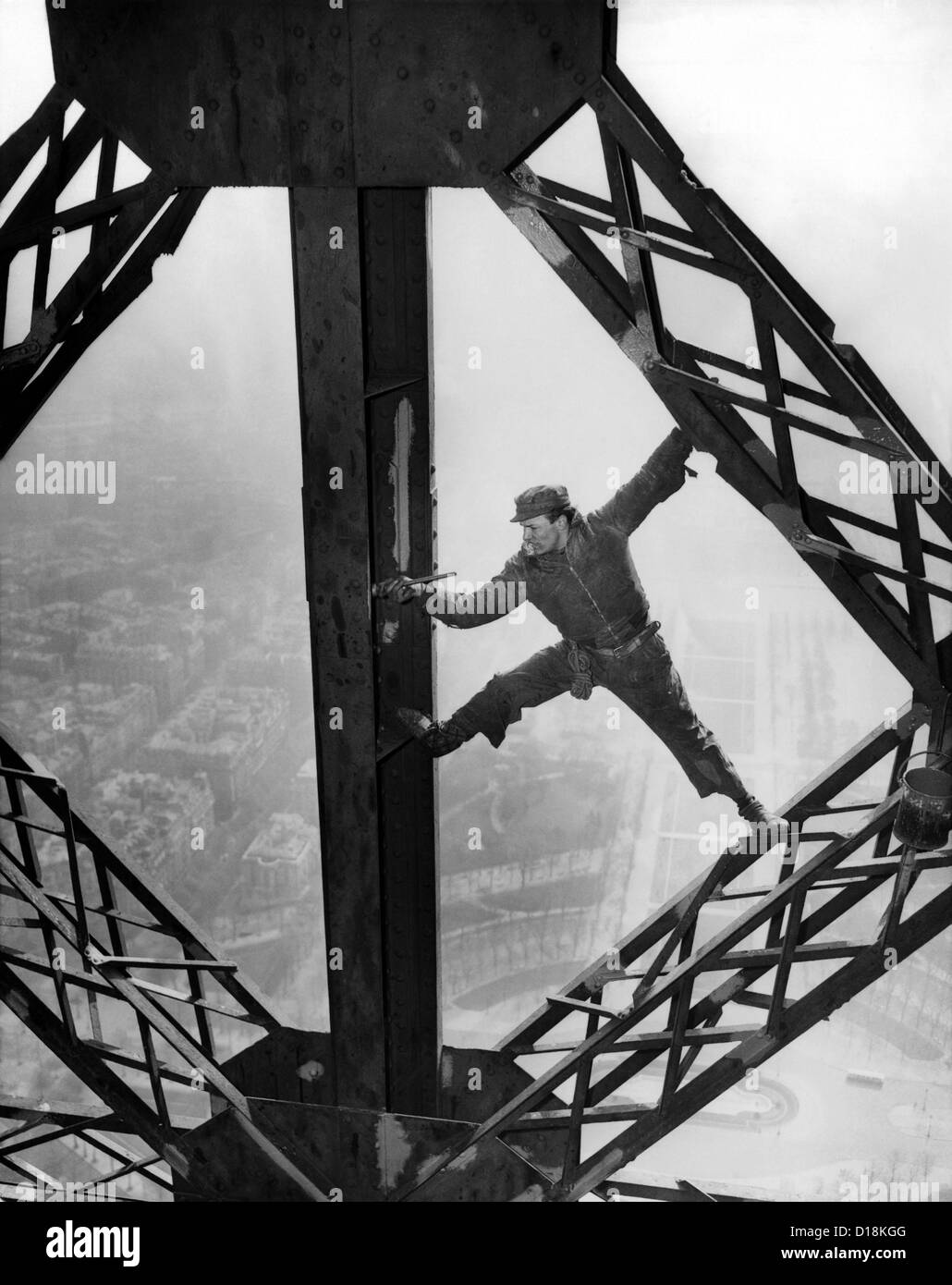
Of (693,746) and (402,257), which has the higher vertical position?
(402,257)

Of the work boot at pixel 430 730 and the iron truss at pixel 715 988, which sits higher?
the work boot at pixel 430 730

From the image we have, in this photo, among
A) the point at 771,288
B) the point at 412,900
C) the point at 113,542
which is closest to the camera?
the point at 771,288

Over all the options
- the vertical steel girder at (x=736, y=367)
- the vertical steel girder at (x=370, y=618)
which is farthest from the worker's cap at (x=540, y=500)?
the vertical steel girder at (x=736, y=367)

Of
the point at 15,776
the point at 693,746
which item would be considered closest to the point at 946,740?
the point at 693,746

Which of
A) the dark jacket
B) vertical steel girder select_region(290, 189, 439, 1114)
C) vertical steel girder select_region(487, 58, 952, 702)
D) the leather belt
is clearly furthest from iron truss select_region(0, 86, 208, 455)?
the leather belt

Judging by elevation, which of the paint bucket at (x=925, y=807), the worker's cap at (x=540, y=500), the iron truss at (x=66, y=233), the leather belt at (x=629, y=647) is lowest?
the paint bucket at (x=925, y=807)

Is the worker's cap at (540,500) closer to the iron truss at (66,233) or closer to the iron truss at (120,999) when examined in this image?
the iron truss at (66,233)

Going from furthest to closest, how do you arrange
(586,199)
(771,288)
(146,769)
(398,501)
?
1. (146,769)
2. (398,501)
3. (586,199)
4. (771,288)

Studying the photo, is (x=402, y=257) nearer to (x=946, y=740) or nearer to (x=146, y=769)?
(x=946, y=740)
